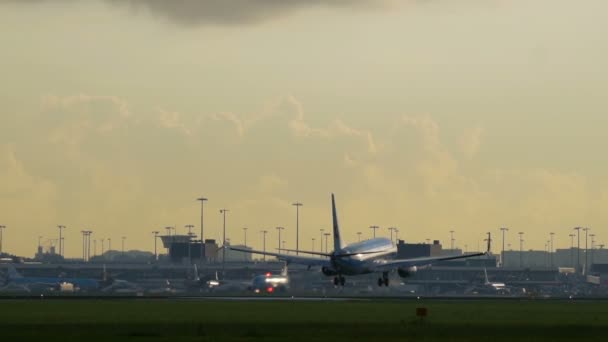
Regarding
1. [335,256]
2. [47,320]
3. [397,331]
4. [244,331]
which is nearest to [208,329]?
[244,331]

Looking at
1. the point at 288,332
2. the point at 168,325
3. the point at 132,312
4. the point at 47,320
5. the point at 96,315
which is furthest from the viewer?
the point at 132,312

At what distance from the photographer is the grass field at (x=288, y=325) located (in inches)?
3219

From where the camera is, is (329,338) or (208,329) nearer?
(329,338)

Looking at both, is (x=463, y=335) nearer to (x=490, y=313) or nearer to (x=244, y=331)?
(x=244, y=331)

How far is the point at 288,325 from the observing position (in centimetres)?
9656

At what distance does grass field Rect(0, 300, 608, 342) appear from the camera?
81750 millimetres

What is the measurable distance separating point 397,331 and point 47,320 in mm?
29871

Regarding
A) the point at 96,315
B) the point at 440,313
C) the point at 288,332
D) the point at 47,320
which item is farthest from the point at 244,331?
the point at 440,313

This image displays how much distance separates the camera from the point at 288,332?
284 ft

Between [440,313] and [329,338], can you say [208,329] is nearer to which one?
[329,338]

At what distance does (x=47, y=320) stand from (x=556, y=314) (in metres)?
48.1

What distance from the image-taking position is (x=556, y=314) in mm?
126625

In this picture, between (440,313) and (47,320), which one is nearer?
(47,320)

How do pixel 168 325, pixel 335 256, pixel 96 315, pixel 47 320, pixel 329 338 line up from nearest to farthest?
pixel 329 338 → pixel 168 325 → pixel 47 320 → pixel 96 315 → pixel 335 256
